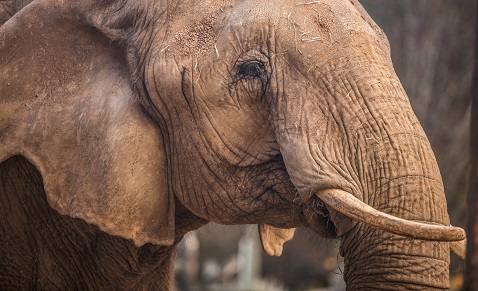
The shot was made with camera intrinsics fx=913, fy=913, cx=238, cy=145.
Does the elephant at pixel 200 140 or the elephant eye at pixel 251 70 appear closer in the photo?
the elephant at pixel 200 140

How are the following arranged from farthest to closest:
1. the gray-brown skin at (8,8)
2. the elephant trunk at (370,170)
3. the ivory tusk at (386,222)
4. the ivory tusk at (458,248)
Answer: the gray-brown skin at (8,8) < the ivory tusk at (458,248) < the elephant trunk at (370,170) < the ivory tusk at (386,222)

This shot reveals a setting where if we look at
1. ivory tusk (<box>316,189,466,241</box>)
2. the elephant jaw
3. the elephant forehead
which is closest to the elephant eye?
the elephant forehead

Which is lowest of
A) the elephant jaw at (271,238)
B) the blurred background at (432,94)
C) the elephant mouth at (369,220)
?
the blurred background at (432,94)

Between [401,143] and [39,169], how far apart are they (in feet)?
6.13

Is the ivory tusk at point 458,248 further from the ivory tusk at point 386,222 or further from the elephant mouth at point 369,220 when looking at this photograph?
the ivory tusk at point 386,222

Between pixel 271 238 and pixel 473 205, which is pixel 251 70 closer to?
pixel 271 238

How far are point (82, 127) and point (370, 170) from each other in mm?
1554

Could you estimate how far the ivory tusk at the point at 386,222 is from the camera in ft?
11.8

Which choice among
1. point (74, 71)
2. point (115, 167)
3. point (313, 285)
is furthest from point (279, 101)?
point (313, 285)

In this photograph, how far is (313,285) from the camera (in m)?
12.3

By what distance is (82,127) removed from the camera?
467 centimetres

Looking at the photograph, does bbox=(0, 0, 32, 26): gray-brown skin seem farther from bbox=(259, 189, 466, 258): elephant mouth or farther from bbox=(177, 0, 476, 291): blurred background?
bbox=(177, 0, 476, 291): blurred background

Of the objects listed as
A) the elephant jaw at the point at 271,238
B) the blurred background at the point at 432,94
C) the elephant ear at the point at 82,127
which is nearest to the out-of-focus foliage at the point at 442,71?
the blurred background at the point at 432,94

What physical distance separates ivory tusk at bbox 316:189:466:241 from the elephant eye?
72 cm
